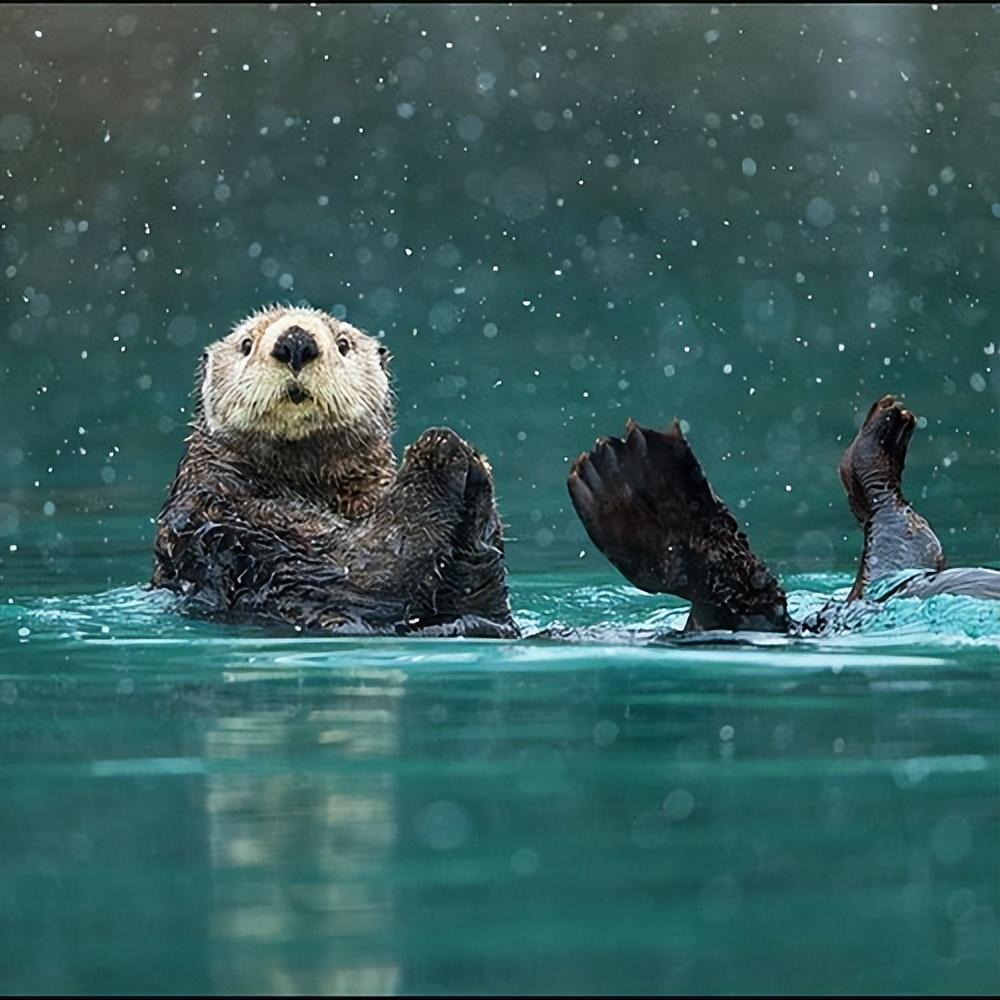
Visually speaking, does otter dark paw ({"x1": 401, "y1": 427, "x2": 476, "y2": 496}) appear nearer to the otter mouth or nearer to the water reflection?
the otter mouth

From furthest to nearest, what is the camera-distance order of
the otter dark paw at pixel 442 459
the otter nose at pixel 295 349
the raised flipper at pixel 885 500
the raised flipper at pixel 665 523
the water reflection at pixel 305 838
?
the otter nose at pixel 295 349 → the raised flipper at pixel 885 500 → the otter dark paw at pixel 442 459 → the raised flipper at pixel 665 523 → the water reflection at pixel 305 838

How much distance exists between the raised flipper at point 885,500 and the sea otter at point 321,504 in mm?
849

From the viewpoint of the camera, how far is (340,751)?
139 inches

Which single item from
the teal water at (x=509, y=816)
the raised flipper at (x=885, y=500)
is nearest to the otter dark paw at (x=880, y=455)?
the raised flipper at (x=885, y=500)

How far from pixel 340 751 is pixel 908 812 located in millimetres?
953

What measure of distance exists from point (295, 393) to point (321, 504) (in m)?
0.30

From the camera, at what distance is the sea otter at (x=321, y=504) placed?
5.22m

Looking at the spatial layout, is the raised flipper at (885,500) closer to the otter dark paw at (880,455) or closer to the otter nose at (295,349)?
the otter dark paw at (880,455)

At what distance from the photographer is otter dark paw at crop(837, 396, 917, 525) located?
5359 mm

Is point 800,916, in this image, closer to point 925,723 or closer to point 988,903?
point 988,903

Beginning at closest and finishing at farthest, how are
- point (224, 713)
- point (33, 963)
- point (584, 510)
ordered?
point (33, 963) → point (224, 713) → point (584, 510)

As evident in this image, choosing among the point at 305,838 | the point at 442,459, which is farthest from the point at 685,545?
the point at 305,838

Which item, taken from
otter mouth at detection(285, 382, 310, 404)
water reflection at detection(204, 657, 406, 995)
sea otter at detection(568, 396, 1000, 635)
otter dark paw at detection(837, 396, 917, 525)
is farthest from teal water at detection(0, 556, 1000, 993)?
otter mouth at detection(285, 382, 310, 404)

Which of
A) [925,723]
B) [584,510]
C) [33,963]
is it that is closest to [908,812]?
[925,723]
